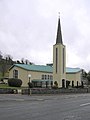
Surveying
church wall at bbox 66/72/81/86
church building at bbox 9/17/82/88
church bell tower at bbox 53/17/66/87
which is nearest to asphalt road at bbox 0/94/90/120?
church building at bbox 9/17/82/88

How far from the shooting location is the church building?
253 ft

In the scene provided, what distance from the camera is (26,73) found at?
8219cm

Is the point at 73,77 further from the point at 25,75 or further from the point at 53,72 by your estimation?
the point at 25,75

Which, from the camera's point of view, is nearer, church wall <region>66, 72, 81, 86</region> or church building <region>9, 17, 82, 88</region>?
church building <region>9, 17, 82, 88</region>

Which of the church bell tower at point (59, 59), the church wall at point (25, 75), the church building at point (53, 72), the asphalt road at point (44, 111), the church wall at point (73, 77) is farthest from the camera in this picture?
the church wall at point (73, 77)

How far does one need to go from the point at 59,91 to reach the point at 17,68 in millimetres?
29394

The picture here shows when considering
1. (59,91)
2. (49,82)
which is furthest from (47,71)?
(59,91)

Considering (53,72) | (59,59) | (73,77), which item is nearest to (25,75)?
(53,72)

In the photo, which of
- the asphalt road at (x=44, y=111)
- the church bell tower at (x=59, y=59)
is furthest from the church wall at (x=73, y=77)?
the asphalt road at (x=44, y=111)

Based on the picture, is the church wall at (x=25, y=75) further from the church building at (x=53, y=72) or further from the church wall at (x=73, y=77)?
the church wall at (x=73, y=77)

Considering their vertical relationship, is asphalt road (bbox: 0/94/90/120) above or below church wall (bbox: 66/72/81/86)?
below

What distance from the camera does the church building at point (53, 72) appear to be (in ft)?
253

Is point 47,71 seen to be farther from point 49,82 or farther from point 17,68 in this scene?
point 17,68

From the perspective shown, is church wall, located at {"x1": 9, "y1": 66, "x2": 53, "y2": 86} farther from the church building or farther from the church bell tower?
the church bell tower
